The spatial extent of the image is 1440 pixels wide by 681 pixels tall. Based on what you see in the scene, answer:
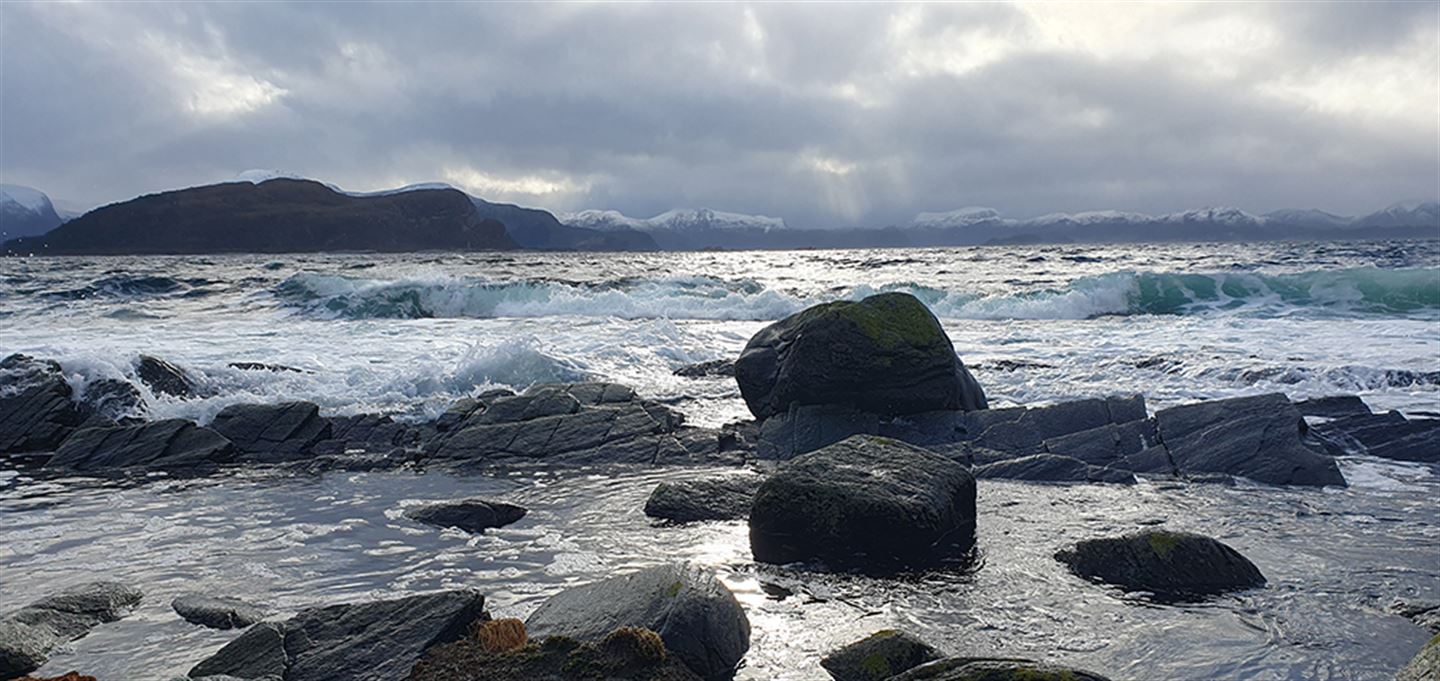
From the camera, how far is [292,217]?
141125 millimetres

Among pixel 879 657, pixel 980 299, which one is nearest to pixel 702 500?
pixel 879 657

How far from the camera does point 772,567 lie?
7.89 metres

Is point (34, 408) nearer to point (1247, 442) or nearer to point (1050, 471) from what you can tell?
point (1050, 471)

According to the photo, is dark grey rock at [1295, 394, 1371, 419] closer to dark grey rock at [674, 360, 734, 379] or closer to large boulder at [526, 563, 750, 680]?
dark grey rock at [674, 360, 734, 379]

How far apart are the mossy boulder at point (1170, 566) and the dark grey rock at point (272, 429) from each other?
10.9 m

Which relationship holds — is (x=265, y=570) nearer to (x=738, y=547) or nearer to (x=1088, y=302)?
(x=738, y=547)

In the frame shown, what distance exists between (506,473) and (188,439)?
200 inches

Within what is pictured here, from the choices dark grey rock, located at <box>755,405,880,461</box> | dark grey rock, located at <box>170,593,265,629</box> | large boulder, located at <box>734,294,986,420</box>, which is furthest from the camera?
large boulder, located at <box>734,294,986,420</box>

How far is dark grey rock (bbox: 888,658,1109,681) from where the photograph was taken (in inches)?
179

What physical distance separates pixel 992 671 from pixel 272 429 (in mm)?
12556

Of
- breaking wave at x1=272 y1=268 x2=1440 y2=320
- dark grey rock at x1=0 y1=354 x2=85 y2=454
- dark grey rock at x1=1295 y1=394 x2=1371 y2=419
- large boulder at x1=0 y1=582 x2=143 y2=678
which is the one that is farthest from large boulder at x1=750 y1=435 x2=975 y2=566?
breaking wave at x1=272 y1=268 x2=1440 y2=320

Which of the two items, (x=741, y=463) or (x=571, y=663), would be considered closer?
(x=571, y=663)

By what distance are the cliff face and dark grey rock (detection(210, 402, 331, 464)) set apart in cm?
12538

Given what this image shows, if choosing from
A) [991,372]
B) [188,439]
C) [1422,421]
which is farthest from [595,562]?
[991,372]
